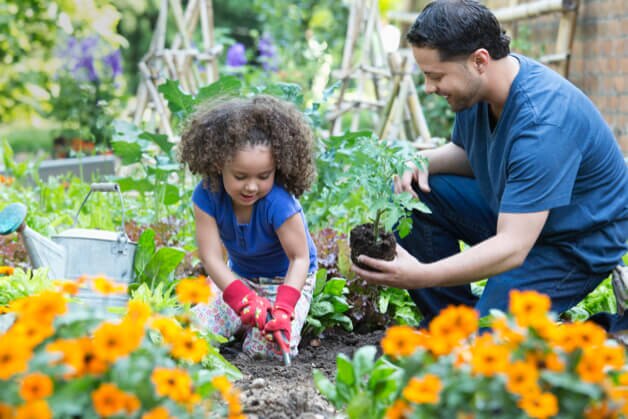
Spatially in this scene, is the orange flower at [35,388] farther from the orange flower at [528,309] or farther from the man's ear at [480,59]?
the man's ear at [480,59]

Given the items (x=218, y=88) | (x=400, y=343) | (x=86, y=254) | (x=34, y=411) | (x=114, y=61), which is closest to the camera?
(x=34, y=411)

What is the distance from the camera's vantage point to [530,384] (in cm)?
124

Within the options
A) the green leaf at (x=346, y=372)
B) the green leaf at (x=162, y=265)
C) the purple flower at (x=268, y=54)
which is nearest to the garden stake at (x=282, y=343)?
the green leaf at (x=162, y=265)

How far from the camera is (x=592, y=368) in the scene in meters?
1.28

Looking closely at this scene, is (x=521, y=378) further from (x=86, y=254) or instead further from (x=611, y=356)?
(x=86, y=254)

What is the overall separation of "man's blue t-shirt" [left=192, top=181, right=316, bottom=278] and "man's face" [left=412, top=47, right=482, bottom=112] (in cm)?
61

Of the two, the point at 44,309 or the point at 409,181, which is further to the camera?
the point at 409,181

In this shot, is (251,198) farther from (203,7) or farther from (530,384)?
(203,7)

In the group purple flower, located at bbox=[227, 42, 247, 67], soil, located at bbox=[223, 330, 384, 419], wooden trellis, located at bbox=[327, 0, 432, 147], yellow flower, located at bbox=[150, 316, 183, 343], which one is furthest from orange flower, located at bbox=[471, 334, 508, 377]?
purple flower, located at bbox=[227, 42, 247, 67]

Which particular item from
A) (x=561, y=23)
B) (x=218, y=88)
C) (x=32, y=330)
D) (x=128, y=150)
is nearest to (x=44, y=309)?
(x=32, y=330)

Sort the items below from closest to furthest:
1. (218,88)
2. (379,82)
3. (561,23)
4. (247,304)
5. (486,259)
→ 1. (486,259)
2. (247,304)
3. (218,88)
4. (561,23)
5. (379,82)

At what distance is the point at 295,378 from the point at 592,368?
1.22 meters

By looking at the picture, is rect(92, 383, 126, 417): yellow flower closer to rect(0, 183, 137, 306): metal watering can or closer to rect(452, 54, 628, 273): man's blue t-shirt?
rect(452, 54, 628, 273): man's blue t-shirt

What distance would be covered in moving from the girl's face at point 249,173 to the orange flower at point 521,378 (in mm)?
1361
